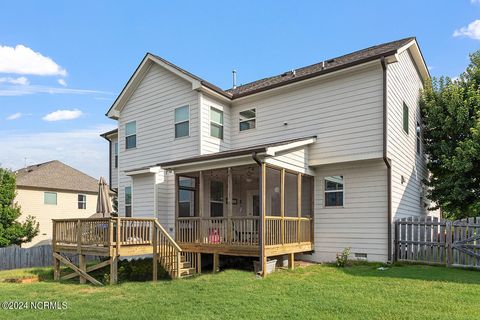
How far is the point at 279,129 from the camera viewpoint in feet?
48.3

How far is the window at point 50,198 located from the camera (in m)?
30.2

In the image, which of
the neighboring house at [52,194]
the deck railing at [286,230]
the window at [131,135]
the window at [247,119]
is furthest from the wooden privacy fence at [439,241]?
the neighboring house at [52,194]

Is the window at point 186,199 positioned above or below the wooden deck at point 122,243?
above

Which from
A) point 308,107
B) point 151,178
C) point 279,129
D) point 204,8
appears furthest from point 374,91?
→ point 151,178

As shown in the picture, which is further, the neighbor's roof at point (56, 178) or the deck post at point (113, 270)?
the neighbor's roof at point (56, 178)

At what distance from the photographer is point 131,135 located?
17.6 meters

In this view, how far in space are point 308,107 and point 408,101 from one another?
4534 millimetres

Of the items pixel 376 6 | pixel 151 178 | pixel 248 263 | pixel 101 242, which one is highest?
pixel 376 6

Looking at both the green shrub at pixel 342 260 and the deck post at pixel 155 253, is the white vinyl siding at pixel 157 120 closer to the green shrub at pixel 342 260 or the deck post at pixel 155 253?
the deck post at pixel 155 253

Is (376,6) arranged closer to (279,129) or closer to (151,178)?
(279,129)

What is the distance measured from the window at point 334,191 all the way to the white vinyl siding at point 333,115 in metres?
0.76

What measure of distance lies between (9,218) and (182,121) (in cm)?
1469

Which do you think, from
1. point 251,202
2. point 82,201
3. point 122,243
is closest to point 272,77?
point 251,202

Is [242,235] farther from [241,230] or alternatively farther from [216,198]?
[216,198]
